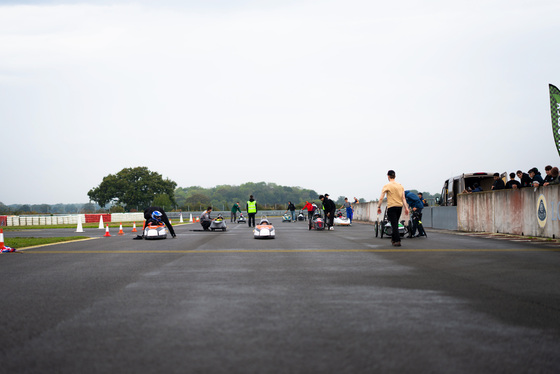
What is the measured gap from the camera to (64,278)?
9312mm

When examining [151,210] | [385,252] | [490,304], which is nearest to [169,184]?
[151,210]

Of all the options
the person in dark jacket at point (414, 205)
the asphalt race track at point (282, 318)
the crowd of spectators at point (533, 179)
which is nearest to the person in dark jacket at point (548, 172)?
the crowd of spectators at point (533, 179)

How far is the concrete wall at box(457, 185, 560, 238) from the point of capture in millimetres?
17812

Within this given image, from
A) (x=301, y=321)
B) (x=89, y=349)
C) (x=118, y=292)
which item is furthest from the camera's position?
(x=118, y=292)

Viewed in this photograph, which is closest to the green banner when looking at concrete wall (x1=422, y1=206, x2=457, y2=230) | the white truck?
concrete wall (x1=422, y1=206, x2=457, y2=230)

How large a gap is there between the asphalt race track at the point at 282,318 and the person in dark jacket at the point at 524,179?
9933 millimetres

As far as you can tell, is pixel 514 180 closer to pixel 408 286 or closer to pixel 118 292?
pixel 408 286

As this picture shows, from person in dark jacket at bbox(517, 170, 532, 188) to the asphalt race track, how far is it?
9933 mm

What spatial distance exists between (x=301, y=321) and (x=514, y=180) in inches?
703

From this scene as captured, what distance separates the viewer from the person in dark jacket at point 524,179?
20.2m

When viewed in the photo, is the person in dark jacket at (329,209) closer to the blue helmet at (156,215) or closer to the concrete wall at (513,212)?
the concrete wall at (513,212)

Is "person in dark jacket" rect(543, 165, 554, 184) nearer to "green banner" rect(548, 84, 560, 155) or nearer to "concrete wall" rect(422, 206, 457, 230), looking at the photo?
"green banner" rect(548, 84, 560, 155)

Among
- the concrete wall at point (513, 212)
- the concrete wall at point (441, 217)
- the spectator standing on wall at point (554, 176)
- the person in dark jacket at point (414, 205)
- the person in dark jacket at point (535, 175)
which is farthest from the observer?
the concrete wall at point (441, 217)

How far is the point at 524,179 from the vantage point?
803 inches
